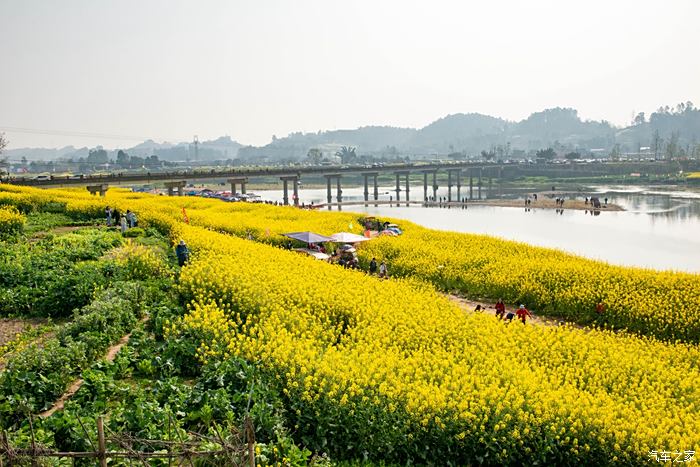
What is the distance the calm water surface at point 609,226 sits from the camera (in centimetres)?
4769

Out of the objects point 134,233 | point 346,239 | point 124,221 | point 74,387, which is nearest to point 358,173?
point 346,239

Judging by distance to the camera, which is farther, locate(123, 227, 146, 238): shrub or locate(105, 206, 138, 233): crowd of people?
locate(105, 206, 138, 233): crowd of people

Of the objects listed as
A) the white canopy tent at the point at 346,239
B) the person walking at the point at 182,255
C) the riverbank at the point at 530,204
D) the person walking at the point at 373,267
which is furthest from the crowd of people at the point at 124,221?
the riverbank at the point at 530,204

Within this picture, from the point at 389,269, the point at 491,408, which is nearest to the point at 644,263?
the point at 389,269

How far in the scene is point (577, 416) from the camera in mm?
12062

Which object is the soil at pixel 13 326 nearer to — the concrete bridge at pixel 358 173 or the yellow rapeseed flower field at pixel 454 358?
the yellow rapeseed flower field at pixel 454 358

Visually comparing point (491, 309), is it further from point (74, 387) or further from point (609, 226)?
point (609, 226)

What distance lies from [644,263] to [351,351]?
35.7 m

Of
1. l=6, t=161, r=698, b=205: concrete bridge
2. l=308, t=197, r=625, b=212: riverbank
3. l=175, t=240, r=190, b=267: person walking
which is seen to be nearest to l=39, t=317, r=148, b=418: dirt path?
l=175, t=240, r=190, b=267: person walking

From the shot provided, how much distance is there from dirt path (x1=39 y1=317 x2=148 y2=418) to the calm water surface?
37.1 m

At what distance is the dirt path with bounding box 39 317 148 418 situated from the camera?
11609 mm

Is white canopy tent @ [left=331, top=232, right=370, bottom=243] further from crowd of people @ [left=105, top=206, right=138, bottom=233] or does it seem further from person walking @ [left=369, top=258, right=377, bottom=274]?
crowd of people @ [left=105, top=206, right=138, bottom=233]

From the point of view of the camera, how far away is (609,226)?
6750 centimetres

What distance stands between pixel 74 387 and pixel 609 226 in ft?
215
